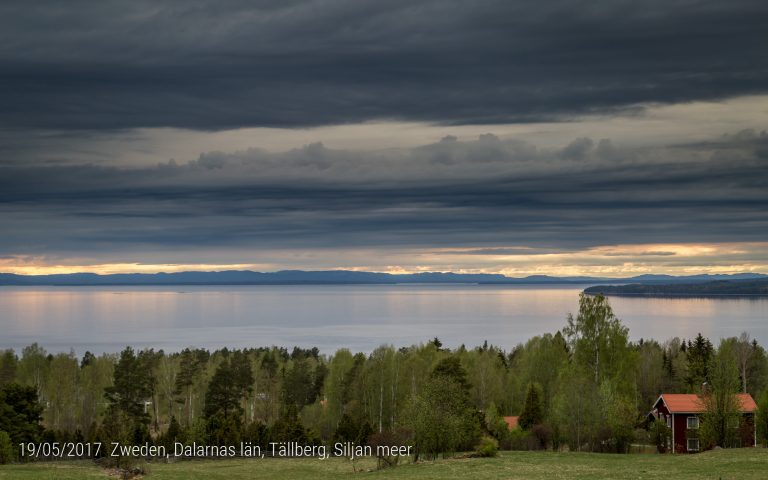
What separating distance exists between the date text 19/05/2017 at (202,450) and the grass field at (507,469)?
8166 millimetres

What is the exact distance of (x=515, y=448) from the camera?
6688 cm

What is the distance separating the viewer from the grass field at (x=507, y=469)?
41906 mm

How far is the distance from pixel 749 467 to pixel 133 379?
228ft

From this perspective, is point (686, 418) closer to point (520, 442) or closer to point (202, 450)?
point (520, 442)

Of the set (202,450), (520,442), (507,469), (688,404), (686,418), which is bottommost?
(202,450)

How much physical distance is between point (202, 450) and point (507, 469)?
32.7 metres

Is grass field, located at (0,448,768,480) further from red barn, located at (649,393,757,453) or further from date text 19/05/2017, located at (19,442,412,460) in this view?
red barn, located at (649,393,757,453)

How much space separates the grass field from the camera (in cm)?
4191

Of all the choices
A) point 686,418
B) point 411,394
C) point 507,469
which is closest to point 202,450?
point 411,394

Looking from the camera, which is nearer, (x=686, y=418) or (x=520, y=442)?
(x=520, y=442)

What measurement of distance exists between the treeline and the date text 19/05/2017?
116cm

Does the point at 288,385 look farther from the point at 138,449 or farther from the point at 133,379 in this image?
the point at 138,449

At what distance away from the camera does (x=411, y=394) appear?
81188 millimetres

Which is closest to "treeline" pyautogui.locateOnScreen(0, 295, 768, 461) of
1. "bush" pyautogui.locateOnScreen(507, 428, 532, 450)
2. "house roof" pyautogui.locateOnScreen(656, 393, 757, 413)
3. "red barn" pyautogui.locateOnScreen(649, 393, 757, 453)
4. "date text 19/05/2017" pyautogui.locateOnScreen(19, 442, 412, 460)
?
"bush" pyautogui.locateOnScreen(507, 428, 532, 450)
